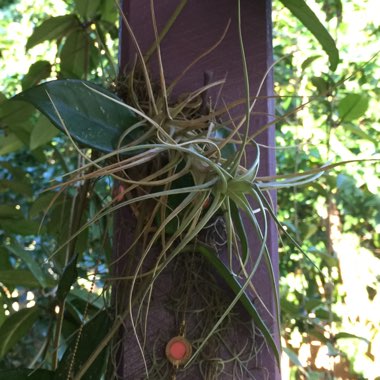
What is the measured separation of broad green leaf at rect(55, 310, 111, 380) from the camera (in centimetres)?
47

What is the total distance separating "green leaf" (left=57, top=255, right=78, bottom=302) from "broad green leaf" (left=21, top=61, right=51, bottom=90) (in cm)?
42

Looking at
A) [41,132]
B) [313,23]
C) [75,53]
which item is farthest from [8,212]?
[313,23]

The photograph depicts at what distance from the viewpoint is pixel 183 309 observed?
48 cm

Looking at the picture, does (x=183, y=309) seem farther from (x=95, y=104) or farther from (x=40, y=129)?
(x=40, y=129)

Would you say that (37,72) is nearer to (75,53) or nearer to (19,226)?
(75,53)

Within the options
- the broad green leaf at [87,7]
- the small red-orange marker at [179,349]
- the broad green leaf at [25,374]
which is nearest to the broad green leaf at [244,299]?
the small red-orange marker at [179,349]

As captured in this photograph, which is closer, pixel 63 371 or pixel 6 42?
pixel 63 371

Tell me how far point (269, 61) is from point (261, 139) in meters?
0.08

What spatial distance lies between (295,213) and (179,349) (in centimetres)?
37

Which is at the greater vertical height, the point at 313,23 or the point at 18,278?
the point at 313,23

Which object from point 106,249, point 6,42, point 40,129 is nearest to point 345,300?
point 106,249

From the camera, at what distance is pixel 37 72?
0.84 m

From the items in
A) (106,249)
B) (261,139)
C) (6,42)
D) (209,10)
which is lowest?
(106,249)

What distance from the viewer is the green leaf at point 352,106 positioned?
780mm
